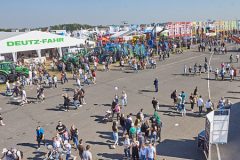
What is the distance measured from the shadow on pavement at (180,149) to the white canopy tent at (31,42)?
29847 mm

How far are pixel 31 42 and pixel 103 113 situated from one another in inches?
964

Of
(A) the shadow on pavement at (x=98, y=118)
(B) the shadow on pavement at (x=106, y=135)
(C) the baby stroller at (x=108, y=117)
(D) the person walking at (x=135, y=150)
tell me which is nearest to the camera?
(D) the person walking at (x=135, y=150)

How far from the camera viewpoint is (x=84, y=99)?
81.5ft

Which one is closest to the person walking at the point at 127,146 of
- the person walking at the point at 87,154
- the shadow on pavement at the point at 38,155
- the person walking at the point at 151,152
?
the person walking at the point at 151,152

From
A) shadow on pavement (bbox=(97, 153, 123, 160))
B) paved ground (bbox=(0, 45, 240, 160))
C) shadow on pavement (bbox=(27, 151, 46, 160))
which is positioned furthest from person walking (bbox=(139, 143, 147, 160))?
shadow on pavement (bbox=(27, 151, 46, 160))

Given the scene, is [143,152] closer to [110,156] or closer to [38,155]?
[110,156]

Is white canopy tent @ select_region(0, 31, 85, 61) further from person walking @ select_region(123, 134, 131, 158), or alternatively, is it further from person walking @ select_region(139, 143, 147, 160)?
person walking @ select_region(139, 143, 147, 160)

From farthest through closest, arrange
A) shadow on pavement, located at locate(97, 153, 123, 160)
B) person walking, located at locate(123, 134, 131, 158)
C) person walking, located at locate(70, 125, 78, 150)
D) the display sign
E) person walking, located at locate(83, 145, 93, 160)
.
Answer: the display sign
person walking, located at locate(70, 125, 78, 150)
shadow on pavement, located at locate(97, 153, 123, 160)
person walking, located at locate(123, 134, 131, 158)
person walking, located at locate(83, 145, 93, 160)

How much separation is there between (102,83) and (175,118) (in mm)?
12068

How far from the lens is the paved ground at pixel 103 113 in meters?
15.6

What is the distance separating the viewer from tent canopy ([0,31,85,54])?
40.2 meters

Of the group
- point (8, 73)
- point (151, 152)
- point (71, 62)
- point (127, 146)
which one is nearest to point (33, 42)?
point (71, 62)

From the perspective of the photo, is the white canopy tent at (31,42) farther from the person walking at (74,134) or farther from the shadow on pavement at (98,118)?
the person walking at (74,134)

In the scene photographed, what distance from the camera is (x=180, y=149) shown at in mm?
14953
